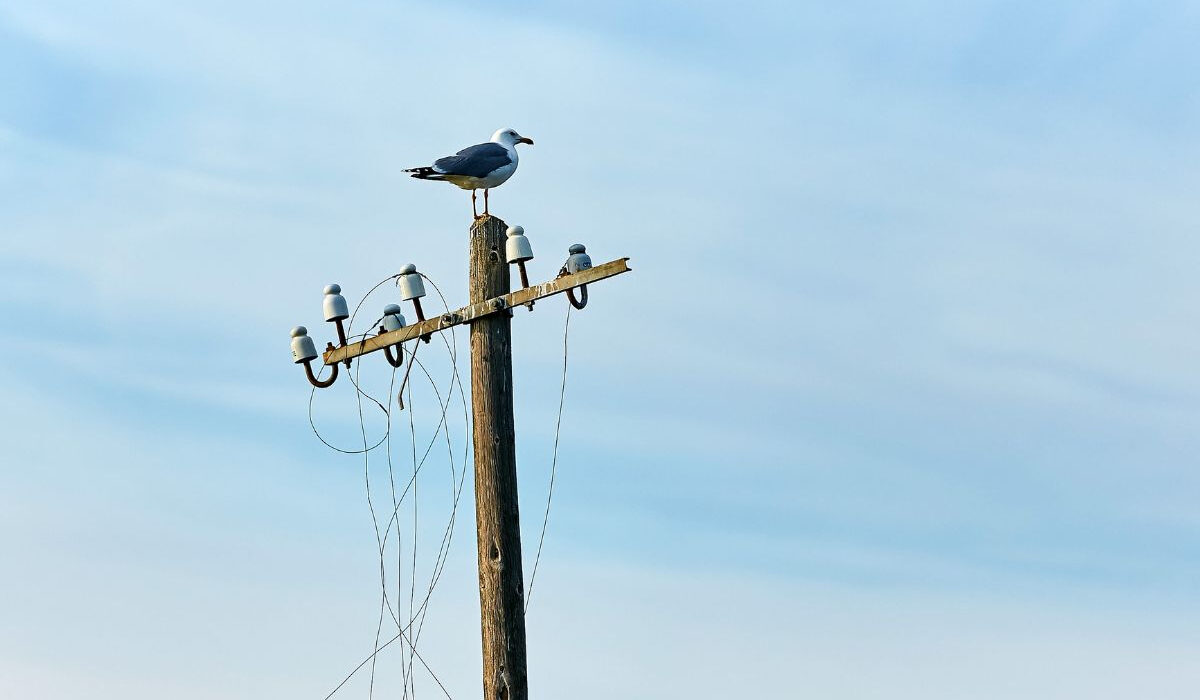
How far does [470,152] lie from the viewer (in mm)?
10438

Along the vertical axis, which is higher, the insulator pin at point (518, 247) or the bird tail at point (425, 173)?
the bird tail at point (425, 173)

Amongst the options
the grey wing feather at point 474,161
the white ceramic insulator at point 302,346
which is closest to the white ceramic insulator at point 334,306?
the white ceramic insulator at point 302,346

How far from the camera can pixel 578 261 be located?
361 inches

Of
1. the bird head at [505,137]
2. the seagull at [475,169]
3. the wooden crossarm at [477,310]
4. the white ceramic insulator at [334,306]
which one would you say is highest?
the bird head at [505,137]

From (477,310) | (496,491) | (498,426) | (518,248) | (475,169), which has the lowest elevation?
(496,491)

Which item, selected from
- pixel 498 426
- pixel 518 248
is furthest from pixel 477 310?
pixel 498 426

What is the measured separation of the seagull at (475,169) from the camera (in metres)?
10.3

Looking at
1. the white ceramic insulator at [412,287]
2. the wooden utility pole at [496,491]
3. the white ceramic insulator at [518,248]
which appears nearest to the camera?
the wooden utility pole at [496,491]

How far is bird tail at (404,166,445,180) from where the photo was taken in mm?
10375

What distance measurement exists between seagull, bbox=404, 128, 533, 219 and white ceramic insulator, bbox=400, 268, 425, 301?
0.60 meters

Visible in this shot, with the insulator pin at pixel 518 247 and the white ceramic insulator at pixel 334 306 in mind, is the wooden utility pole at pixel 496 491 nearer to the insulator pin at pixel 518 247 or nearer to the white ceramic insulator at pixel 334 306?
the insulator pin at pixel 518 247

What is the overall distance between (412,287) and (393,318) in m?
0.41

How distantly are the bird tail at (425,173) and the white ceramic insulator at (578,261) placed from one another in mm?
1590

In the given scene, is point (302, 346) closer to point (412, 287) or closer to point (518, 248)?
point (412, 287)
